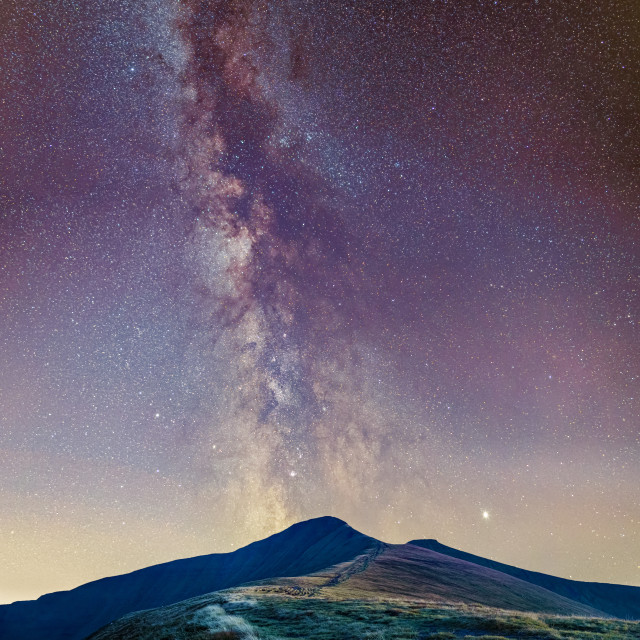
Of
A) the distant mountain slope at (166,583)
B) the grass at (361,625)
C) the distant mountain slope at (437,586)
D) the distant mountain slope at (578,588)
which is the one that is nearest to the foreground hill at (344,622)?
the grass at (361,625)

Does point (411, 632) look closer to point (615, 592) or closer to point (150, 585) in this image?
point (150, 585)

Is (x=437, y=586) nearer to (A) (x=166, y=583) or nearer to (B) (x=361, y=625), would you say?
(B) (x=361, y=625)

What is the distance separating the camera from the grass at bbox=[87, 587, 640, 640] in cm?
1478

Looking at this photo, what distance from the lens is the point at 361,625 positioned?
652 inches

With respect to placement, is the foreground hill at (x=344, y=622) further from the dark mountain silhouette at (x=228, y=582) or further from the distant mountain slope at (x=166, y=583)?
the distant mountain slope at (x=166, y=583)

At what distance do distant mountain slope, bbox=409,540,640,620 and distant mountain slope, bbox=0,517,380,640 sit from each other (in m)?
29.6

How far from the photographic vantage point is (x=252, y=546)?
118938 millimetres

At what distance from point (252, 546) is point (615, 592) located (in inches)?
3818

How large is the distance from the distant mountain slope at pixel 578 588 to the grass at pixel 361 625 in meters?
95.4

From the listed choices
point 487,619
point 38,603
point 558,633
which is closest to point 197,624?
point 487,619

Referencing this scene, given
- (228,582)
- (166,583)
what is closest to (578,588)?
(228,582)

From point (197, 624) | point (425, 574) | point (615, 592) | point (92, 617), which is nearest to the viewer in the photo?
point (197, 624)

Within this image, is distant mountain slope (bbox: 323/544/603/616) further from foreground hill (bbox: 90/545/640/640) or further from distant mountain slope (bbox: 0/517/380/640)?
distant mountain slope (bbox: 0/517/380/640)

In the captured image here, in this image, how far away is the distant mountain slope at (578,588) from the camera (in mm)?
98062
